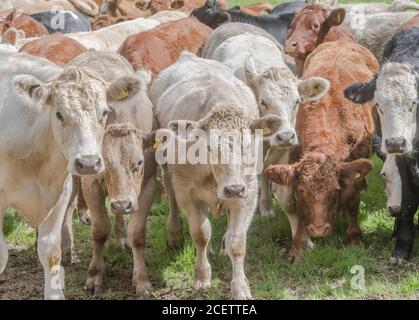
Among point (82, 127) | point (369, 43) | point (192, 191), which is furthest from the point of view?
point (369, 43)

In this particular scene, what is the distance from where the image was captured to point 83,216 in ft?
26.8

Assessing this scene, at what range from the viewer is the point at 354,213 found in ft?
23.9

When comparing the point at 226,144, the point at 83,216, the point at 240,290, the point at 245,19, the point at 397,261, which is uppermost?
the point at 226,144

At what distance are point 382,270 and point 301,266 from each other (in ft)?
2.09

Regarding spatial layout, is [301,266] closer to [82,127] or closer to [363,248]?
[363,248]

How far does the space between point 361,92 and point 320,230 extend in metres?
1.18

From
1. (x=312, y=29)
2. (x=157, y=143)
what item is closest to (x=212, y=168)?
(x=157, y=143)

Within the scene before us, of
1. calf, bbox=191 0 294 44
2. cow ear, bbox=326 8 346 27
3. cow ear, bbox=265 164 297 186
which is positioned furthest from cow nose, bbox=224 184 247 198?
calf, bbox=191 0 294 44

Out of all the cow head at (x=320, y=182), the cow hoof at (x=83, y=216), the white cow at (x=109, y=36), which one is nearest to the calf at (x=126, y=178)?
the cow head at (x=320, y=182)

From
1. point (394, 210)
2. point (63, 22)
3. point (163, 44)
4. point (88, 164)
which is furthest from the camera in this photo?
point (63, 22)

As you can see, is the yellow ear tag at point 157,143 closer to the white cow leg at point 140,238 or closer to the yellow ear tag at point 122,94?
the white cow leg at point 140,238

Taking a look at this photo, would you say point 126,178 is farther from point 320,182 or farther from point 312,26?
point 312,26

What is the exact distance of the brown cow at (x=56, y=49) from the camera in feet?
29.1
